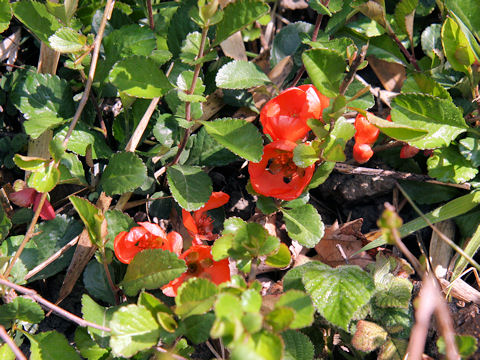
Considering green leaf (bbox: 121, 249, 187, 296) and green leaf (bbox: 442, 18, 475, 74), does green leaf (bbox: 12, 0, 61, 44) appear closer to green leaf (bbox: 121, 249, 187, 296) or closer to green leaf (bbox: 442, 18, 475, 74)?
green leaf (bbox: 121, 249, 187, 296)

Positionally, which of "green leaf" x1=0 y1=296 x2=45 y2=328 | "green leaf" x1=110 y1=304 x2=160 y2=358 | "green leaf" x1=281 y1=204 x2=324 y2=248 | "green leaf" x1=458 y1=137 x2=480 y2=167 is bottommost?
"green leaf" x1=0 y1=296 x2=45 y2=328

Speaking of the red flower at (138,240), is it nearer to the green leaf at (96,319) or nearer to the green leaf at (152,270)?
the green leaf at (152,270)

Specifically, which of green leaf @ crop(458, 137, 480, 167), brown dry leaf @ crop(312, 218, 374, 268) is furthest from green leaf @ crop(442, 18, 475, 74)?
brown dry leaf @ crop(312, 218, 374, 268)

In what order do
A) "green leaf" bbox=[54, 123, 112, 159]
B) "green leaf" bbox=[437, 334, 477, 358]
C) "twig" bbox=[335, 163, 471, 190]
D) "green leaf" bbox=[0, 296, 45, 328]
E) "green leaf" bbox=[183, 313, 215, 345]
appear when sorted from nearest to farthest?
"green leaf" bbox=[437, 334, 477, 358] → "green leaf" bbox=[183, 313, 215, 345] → "green leaf" bbox=[0, 296, 45, 328] → "green leaf" bbox=[54, 123, 112, 159] → "twig" bbox=[335, 163, 471, 190]

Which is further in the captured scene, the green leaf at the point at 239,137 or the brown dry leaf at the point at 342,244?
the brown dry leaf at the point at 342,244

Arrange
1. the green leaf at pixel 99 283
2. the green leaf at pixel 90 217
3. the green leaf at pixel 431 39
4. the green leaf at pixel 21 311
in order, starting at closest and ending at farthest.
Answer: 1. the green leaf at pixel 90 217
2. the green leaf at pixel 21 311
3. the green leaf at pixel 99 283
4. the green leaf at pixel 431 39

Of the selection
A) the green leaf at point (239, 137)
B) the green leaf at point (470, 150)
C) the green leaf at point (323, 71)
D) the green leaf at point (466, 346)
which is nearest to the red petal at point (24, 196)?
the green leaf at point (239, 137)

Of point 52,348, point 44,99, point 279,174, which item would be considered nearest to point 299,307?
point 279,174
